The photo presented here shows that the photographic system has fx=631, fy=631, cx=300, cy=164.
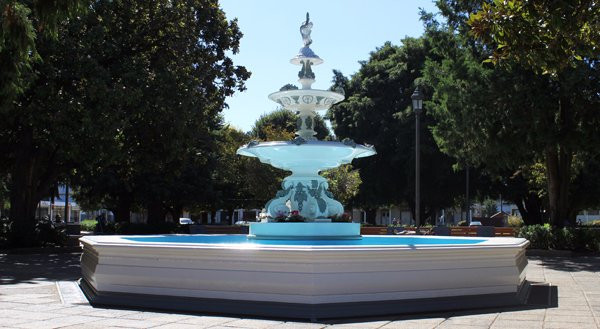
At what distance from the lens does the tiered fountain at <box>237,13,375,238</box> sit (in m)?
12.0

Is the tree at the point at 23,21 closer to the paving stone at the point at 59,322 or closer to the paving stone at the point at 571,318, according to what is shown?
the paving stone at the point at 59,322

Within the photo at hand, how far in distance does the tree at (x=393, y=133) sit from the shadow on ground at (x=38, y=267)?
2063 centimetres

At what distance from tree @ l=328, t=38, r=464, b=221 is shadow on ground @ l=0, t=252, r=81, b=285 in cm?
2063

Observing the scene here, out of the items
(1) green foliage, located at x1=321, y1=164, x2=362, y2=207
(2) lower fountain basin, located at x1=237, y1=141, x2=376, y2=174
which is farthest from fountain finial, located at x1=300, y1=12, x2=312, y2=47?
(1) green foliage, located at x1=321, y1=164, x2=362, y2=207

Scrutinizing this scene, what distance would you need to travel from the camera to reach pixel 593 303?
31.3ft

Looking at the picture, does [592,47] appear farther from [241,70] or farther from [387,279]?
[241,70]

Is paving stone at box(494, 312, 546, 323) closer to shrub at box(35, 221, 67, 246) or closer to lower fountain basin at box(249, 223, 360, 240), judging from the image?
lower fountain basin at box(249, 223, 360, 240)

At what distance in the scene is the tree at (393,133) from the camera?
117 ft

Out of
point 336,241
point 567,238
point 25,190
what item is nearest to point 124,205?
point 25,190

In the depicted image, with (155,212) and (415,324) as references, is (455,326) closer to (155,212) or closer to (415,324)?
(415,324)

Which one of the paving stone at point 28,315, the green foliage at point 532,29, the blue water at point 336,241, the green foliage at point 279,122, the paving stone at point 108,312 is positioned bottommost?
the paving stone at point 28,315

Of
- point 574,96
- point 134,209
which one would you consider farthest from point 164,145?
point 134,209

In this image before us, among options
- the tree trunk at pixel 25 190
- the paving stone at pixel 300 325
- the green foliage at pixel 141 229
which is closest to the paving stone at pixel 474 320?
the paving stone at pixel 300 325

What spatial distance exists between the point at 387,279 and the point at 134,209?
35827 mm
